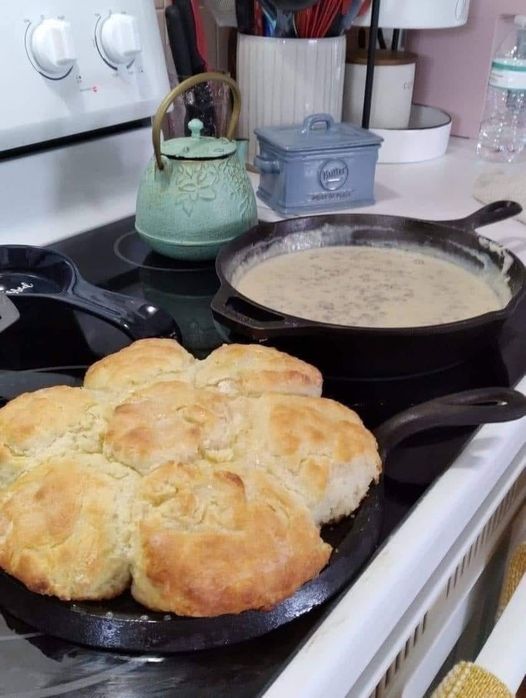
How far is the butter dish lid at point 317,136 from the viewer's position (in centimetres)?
90

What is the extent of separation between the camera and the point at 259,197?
99 centimetres

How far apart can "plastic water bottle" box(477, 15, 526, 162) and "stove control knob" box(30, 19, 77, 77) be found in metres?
0.72

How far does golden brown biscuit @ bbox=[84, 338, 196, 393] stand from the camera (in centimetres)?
45

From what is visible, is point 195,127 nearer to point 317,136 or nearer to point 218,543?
point 317,136

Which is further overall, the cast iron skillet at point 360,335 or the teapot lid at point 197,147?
the teapot lid at point 197,147

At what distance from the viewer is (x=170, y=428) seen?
1.30ft

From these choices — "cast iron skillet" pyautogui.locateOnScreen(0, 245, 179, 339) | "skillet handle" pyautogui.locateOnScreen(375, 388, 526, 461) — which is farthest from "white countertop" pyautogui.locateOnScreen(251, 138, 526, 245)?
"skillet handle" pyautogui.locateOnScreen(375, 388, 526, 461)

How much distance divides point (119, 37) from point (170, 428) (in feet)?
1.82

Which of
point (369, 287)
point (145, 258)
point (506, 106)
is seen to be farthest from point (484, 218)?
point (506, 106)

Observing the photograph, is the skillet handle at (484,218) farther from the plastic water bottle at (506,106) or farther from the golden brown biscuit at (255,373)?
the plastic water bottle at (506,106)

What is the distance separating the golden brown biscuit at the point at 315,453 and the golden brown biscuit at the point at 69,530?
0.08 metres

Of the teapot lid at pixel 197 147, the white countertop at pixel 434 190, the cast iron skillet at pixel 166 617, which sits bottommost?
the white countertop at pixel 434 190

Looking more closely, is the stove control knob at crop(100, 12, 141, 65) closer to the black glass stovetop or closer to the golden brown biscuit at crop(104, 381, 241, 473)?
the black glass stovetop

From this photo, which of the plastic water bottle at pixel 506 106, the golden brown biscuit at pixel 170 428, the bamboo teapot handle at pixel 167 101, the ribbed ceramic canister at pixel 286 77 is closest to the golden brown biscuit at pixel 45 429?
the golden brown biscuit at pixel 170 428
